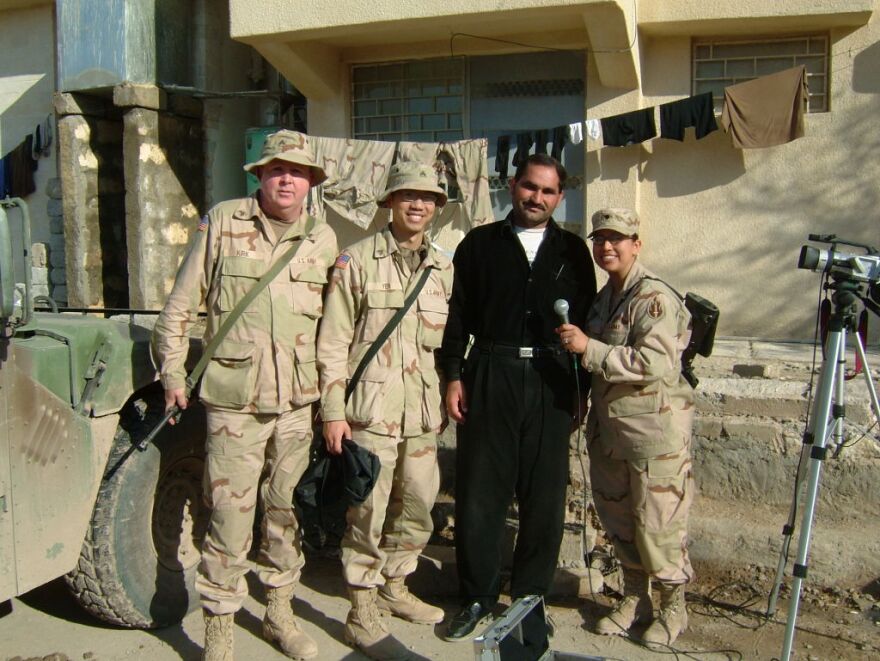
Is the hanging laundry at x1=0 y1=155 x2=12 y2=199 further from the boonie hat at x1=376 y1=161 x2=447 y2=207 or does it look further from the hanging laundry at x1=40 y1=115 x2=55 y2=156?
the boonie hat at x1=376 y1=161 x2=447 y2=207

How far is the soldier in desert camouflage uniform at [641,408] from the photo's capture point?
341cm

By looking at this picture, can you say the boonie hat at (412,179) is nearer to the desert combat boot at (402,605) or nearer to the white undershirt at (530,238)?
the white undershirt at (530,238)

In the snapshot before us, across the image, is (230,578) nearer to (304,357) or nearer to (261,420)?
(261,420)

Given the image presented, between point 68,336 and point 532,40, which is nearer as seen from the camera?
point 68,336

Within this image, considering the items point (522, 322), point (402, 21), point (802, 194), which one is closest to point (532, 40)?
point (402, 21)

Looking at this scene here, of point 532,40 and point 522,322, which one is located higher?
point 532,40

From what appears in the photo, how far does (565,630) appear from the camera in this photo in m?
3.82

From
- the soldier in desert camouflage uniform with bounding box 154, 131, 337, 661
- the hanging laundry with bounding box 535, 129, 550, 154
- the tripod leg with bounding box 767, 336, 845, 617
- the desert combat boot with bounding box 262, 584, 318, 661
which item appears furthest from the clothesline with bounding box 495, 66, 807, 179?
the desert combat boot with bounding box 262, 584, 318, 661

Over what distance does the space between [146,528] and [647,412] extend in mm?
2158

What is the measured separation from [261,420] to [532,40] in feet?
18.5

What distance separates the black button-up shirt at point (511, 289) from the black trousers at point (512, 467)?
10 cm

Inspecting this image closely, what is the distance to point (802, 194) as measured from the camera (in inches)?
296

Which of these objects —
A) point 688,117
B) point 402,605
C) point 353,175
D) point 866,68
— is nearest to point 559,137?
point 688,117

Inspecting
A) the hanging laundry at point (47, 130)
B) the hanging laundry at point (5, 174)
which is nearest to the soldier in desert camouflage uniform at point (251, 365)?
the hanging laundry at point (47, 130)
